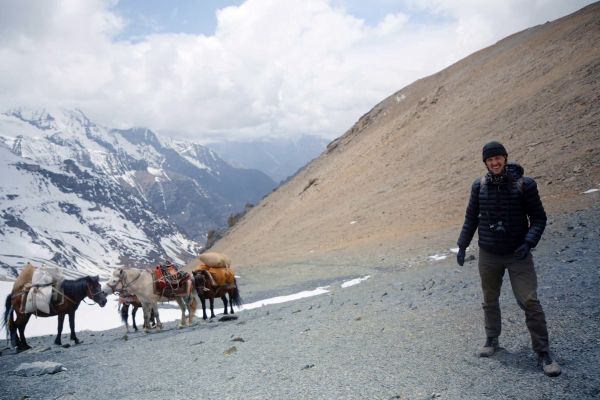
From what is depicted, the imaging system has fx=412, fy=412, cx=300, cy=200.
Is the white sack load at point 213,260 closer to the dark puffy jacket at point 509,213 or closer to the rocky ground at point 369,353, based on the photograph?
the rocky ground at point 369,353

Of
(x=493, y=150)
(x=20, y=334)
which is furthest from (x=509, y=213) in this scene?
(x=20, y=334)

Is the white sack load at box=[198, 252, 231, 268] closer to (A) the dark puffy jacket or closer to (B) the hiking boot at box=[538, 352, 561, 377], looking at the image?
(A) the dark puffy jacket

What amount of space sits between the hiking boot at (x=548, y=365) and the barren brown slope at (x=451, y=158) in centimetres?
1547

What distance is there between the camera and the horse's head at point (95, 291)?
13.4m

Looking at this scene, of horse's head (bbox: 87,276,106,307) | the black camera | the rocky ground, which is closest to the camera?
the rocky ground

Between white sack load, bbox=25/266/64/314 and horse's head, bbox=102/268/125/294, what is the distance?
143 centimetres

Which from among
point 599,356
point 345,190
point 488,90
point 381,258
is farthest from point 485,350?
point 488,90

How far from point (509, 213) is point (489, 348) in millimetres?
2178

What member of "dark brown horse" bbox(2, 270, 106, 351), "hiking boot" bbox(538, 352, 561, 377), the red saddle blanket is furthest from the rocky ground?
the red saddle blanket

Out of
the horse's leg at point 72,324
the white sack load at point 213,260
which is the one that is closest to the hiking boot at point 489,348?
the white sack load at point 213,260

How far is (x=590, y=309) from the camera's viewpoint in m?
7.56

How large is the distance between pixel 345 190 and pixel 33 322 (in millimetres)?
33418

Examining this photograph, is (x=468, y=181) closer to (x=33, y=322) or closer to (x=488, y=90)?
(x=488, y=90)

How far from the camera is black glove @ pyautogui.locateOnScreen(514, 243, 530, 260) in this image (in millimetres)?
5957
